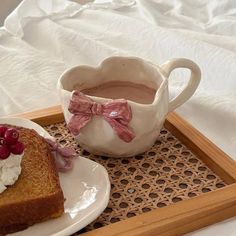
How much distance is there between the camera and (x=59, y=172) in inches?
26.4

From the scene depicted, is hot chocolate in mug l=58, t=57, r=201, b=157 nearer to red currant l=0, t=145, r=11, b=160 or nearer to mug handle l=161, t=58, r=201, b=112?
mug handle l=161, t=58, r=201, b=112

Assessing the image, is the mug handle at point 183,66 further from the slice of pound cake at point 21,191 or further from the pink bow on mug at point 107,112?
the slice of pound cake at point 21,191

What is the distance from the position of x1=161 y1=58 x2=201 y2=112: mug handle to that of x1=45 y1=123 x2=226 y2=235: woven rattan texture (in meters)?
0.06

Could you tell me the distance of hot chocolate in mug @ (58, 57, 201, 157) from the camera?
682mm

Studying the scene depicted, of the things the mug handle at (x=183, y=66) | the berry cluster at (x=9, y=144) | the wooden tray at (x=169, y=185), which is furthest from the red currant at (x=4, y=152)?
the mug handle at (x=183, y=66)

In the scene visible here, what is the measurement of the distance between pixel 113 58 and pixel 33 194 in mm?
269

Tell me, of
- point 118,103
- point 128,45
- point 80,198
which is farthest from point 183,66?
point 128,45

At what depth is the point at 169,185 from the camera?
0.68m

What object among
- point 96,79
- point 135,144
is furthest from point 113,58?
point 135,144

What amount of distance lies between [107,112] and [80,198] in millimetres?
117

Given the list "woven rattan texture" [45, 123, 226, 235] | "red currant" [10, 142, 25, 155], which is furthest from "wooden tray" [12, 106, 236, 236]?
"red currant" [10, 142, 25, 155]

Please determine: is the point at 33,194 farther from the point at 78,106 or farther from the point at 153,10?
the point at 153,10

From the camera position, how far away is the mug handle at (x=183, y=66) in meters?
0.75

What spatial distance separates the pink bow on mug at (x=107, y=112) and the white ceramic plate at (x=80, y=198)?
2.0 inches
